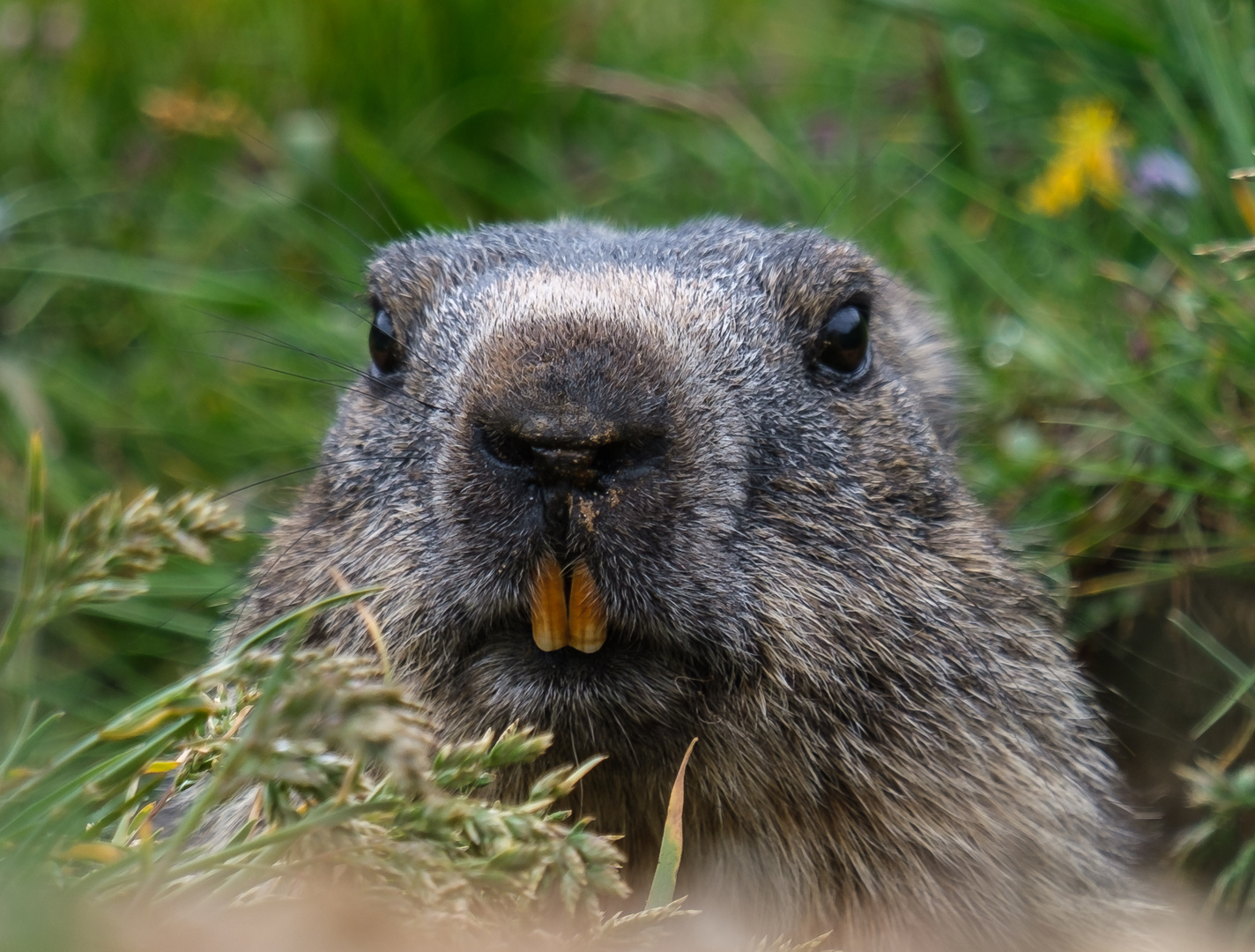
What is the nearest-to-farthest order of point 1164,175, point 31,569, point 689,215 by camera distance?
point 31,569
point 1164,175
point 689,215

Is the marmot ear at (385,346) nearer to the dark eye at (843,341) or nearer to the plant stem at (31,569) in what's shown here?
the dark eye at (843,341)

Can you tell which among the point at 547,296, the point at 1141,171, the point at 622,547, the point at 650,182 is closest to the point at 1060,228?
the point at 1141,171

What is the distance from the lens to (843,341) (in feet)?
12.8

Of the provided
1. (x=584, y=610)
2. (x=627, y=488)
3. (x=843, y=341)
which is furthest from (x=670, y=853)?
(x=843, y=341)

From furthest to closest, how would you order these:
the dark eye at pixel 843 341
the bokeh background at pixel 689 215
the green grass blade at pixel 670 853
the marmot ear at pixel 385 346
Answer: the bokeh background at pixel 689 215 < the marmot ear at pixel 385 346 < the dark eye at pixel 843 341 < the green grass blade at pixel 670 853

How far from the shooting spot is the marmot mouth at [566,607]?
115 inches

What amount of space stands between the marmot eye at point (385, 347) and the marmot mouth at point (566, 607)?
1.26 m

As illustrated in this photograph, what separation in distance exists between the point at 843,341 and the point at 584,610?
4.44 feet

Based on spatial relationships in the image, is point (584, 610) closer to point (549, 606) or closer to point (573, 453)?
point (549, 606)

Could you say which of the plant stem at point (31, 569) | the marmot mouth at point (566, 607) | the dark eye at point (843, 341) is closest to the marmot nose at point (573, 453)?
the marmot mouth at point (566, 607)

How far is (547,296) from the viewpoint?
3.32 metres

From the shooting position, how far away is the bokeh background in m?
4.74

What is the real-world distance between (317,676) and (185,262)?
16.6 ft

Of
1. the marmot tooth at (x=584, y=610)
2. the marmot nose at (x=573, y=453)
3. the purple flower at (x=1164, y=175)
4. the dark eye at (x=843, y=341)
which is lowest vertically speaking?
the marmot tooth at (x=584, y=610)
